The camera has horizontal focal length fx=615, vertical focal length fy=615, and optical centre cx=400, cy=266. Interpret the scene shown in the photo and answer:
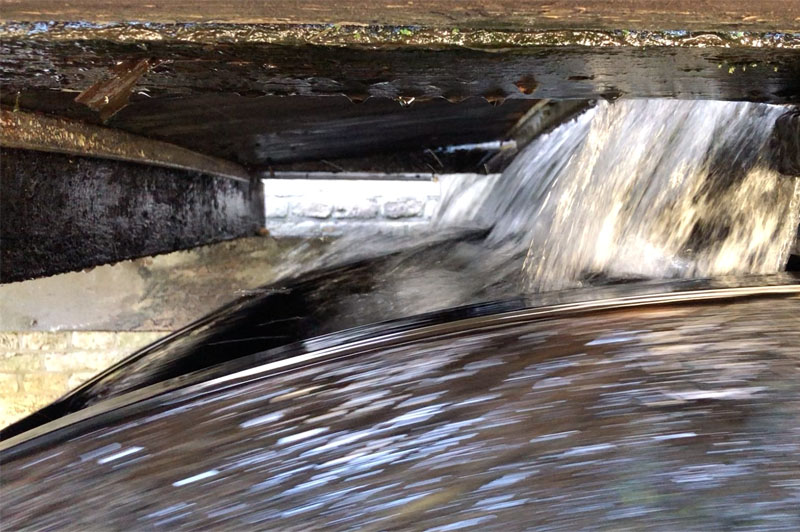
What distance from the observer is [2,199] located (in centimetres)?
174

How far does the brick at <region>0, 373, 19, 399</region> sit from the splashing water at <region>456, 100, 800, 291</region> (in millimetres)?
3322

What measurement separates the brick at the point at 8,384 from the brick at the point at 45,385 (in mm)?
47

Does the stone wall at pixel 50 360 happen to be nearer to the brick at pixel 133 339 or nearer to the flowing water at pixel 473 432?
the brick at pixel 133 339

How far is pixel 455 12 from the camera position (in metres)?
1.00

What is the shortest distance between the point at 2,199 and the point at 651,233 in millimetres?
1809

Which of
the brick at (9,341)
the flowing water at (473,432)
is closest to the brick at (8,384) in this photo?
the brick at (9,341)

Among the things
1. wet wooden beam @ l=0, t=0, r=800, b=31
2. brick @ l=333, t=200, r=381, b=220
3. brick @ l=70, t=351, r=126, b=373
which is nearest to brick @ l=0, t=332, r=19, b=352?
brick @ l=70, t=351, r=126, b=373

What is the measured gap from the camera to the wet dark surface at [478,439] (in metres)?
0.84

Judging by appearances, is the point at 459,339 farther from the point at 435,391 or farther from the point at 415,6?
the point at 415,6

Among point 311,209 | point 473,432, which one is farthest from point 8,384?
point 473,432

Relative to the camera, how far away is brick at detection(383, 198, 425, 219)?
447cm

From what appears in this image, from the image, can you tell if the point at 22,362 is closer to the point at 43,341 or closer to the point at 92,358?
the point at 43,341

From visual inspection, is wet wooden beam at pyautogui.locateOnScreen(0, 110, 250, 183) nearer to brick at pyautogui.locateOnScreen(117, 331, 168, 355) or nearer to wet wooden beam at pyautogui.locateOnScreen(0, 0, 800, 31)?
wet wooden beam at pyautogui.locateOnScreen(0, 0, 800, 31)

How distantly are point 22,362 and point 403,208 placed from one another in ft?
8.63
